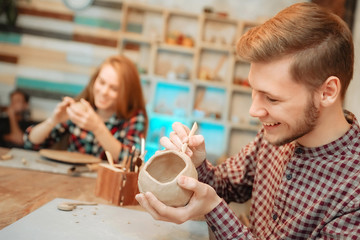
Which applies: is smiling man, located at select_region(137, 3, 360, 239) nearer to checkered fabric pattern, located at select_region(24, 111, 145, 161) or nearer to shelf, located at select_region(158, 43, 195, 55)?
checkered fabric pattern, located at select_region(24, 111, 145, 161)

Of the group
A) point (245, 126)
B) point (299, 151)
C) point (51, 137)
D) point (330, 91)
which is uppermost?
point (330, 91)

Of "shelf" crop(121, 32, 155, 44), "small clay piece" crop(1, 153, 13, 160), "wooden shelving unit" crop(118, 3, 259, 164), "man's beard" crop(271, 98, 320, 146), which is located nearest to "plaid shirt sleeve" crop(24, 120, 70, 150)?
"small clay piece" crop(1, 153, 13, 160)

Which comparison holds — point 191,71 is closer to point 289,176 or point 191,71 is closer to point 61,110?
point 61,110

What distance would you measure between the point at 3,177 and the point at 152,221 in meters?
0.69

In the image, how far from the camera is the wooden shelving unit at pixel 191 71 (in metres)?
5.00

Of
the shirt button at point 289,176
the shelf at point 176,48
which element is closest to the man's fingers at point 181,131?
the shirt button at point 289,176

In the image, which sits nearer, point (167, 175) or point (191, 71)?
point (167, 175)

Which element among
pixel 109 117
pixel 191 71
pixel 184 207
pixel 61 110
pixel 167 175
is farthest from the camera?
pixel 191 71

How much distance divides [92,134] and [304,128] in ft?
5.50

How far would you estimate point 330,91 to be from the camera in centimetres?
112

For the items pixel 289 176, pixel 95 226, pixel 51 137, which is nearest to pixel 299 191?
pixel 289 176

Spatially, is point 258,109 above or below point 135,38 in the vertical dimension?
below

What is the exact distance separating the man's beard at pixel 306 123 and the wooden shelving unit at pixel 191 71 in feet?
12.6

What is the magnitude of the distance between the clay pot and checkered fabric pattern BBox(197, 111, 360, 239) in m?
0.15
